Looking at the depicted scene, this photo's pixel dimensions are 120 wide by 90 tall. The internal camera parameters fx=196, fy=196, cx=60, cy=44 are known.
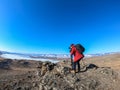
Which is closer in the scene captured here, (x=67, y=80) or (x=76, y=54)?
(x=67, y=80)

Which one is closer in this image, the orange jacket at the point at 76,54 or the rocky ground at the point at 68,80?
Result: the rocky ground at the point at 68,80

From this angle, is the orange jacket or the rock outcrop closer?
the rock outcrop

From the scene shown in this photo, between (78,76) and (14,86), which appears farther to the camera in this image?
(14,86)

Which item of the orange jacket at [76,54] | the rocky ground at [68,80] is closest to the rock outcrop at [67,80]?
the rocky ground at [68,80]

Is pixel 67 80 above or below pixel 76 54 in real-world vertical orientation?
below

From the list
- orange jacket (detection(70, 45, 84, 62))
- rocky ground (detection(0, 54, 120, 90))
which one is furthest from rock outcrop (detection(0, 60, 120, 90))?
orange jacket (detection(70, 45, 84, 62))

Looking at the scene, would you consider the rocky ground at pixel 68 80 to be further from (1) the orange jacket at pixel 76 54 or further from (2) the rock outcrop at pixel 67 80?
(1) the orange jacket at pixel 76 54

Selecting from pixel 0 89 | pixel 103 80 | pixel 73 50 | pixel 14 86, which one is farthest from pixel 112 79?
pixel 0 89

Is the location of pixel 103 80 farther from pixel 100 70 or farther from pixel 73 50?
pixel 73 50

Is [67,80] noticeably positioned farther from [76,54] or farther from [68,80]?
[76,54]

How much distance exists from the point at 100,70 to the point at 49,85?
13.0ft

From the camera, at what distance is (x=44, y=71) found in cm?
1486

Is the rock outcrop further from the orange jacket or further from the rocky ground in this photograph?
the orange jacket

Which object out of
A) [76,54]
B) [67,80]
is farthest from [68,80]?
[76,54]
